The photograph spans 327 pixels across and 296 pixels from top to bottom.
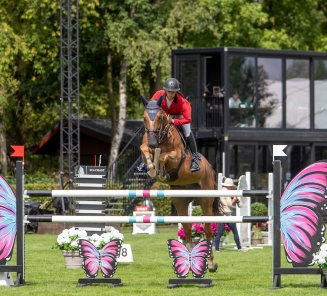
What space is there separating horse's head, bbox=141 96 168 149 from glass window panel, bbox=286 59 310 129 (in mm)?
19451

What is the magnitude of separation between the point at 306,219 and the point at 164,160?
2120 millimetres

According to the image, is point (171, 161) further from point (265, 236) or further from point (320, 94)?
point (320, 94)

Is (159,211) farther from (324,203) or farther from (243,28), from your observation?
(324,203)

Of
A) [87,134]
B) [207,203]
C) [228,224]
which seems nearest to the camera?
[207,203]

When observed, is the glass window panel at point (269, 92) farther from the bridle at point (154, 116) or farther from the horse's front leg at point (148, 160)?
the horse's front leg at point (148, 160)

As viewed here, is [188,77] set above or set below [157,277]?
above

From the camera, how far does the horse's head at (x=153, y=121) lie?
11891 mm

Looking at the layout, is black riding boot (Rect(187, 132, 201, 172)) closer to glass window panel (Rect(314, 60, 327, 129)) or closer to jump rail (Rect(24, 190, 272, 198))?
jump rail (Rect(24, 190, 272, 198))

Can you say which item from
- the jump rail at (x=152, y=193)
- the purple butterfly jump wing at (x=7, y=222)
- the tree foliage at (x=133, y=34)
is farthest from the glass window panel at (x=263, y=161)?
the purple butterfly jump wing at (x=7, y=222)

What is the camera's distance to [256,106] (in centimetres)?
3083

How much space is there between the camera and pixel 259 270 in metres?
14.6

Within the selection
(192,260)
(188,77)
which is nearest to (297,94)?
(188,77)

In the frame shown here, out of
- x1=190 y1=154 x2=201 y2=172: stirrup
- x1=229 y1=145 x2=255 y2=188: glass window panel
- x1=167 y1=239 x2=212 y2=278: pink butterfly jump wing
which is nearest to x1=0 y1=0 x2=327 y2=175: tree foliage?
x1=229 y1=145 x2=255 y2=188: glass window panel

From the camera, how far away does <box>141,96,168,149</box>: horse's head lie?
11.9 metres
